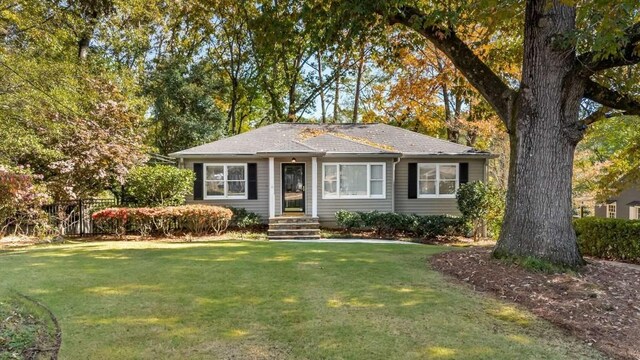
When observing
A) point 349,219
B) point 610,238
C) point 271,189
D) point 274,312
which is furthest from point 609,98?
point 271,189

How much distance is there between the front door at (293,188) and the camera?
1591 centimetres

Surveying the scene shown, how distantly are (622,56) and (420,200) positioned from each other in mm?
10289

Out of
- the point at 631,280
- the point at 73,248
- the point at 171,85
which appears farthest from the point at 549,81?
the point at 171,85

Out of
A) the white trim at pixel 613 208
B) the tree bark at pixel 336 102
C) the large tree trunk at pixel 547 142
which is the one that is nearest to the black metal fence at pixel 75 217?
the large tree trunk at pixel 547 142

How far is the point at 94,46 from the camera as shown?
65.6 feet

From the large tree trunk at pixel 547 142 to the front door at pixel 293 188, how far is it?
10163mm

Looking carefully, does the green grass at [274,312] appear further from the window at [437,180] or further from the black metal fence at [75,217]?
the window at [437,180]

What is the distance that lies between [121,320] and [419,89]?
2012cm

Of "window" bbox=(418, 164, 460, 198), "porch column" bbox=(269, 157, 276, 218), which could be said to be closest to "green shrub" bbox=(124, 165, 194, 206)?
"porch column" bbox=(269, 157, 276, 218)

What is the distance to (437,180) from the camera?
15.7 m

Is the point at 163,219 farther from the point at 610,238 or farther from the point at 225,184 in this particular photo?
the point at 610,238

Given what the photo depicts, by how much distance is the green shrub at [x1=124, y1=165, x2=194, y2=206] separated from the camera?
546 inches

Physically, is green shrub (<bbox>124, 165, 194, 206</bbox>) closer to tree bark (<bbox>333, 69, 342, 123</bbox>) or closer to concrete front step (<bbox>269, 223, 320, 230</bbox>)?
concrete front step (<bbox>269, 223, 320, 230</bbox>)

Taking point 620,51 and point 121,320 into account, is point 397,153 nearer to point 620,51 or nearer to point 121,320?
point 620,51
